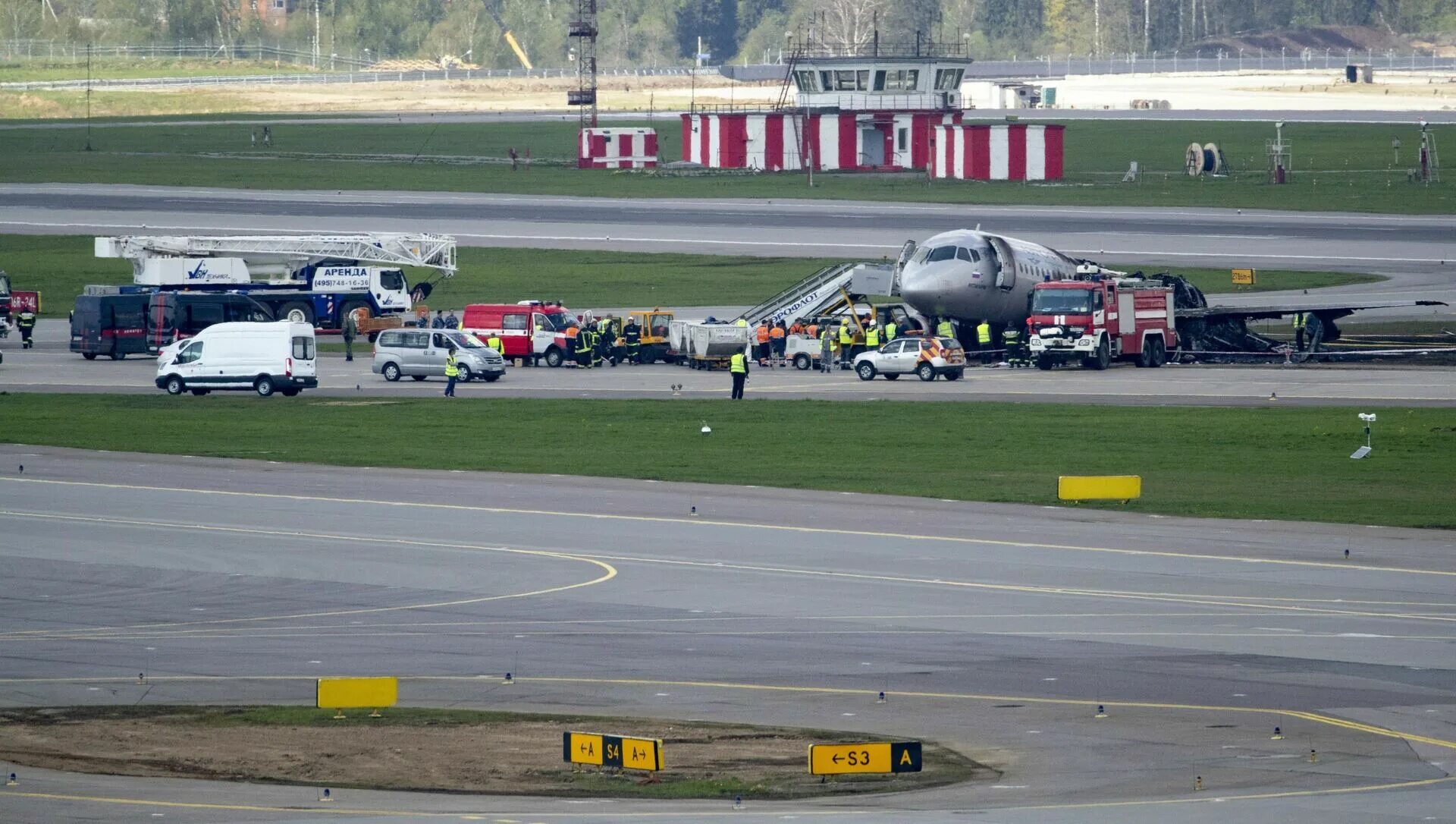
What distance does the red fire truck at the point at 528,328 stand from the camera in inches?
2704

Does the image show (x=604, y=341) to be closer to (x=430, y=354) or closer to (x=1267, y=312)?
(x=430, y=354)

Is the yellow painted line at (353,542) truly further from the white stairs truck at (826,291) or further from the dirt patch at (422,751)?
the white stairs truck at (826,291)

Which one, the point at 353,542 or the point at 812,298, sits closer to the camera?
the point at 353,542

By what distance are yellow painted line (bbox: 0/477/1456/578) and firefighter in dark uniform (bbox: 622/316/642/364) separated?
30134 mm

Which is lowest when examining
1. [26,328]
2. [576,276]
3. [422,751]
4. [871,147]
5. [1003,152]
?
[422,751]

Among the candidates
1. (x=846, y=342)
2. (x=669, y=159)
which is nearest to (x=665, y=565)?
(x=846, y=342)

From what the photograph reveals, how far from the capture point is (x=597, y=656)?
25297mm

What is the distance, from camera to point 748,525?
3612 centimetres

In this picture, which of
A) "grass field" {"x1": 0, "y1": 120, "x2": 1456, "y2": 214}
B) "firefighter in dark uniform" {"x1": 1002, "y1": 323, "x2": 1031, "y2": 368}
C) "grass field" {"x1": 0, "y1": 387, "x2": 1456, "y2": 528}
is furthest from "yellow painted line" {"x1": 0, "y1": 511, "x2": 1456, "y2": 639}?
"grass field" {"x1": 0, "y1": 120, "x2": 1456, "y2": 214}

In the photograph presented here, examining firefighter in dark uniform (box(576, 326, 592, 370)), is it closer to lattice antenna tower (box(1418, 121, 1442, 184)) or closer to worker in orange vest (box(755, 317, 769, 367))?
worker in orange vest (box(755, 317, 769, 367))

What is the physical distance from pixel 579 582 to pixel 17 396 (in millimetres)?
33430

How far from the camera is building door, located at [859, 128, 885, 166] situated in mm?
141250

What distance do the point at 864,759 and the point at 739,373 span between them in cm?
3662

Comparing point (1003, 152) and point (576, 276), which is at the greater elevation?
point (1003, 152)
